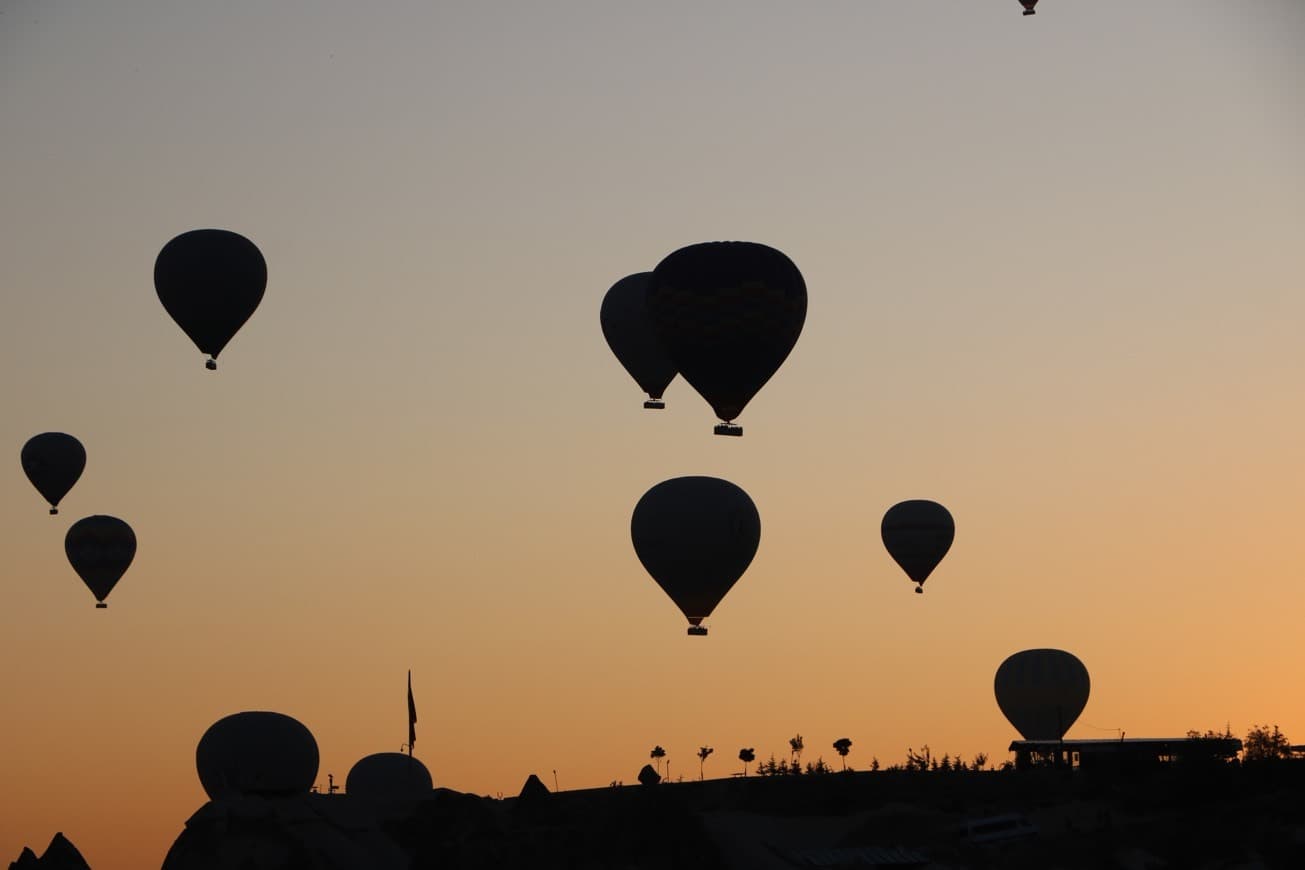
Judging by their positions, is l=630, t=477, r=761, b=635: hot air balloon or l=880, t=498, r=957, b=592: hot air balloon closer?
l=630, t=477, r=761, b=635: hot air balloon

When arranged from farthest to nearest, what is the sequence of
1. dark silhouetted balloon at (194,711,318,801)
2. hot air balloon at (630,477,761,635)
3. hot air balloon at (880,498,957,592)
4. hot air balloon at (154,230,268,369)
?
hot air balloon at (880,498,957,592), dark silhouetted balloon at (194,711,318,801), hot air balloon at (154,230,268,369), hot air balloon at (630,477,761,635)

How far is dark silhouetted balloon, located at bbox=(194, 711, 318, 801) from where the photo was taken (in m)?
114

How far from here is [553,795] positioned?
363ft

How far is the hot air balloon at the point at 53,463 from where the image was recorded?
412ft

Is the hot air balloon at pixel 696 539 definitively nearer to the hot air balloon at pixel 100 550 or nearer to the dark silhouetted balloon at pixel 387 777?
the dark silhouetted balloon at pixel 387 777

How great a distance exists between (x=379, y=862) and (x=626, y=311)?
2376 cm

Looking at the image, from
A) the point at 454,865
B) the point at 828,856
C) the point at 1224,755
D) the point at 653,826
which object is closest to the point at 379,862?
the point at 454,865

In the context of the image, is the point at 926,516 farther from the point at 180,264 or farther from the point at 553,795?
the point at 180,264

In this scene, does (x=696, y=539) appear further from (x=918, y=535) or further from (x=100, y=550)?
(x=100, y=550)

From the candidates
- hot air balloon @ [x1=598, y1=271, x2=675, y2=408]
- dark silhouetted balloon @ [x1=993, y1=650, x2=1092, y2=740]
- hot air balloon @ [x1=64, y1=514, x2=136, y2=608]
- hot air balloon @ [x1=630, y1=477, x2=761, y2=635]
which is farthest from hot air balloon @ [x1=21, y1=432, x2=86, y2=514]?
dark silhouetted balloon @ [x1=993, y1=650, x2=1092, y2=740]

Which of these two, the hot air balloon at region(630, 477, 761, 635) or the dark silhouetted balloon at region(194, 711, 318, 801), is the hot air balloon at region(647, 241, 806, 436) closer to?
the hot air balloon at region(630, 477, 761, 635)

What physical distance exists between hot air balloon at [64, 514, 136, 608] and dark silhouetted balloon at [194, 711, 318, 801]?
38.1ft

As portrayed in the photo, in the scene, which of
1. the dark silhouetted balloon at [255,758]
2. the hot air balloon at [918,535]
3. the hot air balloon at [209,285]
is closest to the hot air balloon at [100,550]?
the dark silhouetted balloon at [255,758]

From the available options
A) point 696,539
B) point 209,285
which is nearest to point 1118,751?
point 696,539
